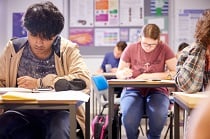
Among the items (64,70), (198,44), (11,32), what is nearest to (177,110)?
(198,44)

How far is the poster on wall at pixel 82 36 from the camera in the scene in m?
6.05

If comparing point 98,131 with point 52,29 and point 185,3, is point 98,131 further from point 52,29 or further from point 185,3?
point 185,3

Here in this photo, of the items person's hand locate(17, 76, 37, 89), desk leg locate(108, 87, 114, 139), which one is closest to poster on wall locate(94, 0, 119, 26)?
desk leg locate(108, 87, 114, 139)

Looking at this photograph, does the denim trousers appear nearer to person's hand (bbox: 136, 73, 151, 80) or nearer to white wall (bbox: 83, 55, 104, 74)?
person's hand (bbox: 136, 73, 151, 80)

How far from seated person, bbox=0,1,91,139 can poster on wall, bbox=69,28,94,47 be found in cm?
399

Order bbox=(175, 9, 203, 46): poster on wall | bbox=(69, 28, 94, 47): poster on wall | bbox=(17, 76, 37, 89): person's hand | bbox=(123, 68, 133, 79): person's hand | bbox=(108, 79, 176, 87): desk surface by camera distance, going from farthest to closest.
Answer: bbox=(69, 28, 94, 47): poster on wall, bbox=(175, 9, 203, 46): poster on wall, bbox=(123, 68, 133, 79): person's hand, bbox=(108, 79, 176, 87): desk surface, bbox=(17, 76, 37, 89): person's hand

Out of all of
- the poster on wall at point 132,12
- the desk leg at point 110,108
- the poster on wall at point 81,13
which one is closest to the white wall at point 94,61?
the poster on wall at point 81,13

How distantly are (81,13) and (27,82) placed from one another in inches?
168

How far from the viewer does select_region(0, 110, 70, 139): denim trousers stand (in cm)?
163

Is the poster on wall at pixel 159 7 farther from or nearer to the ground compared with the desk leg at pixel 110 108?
farther from the ground

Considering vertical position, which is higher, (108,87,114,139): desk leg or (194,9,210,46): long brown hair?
(194,9,210,46): long brown hair

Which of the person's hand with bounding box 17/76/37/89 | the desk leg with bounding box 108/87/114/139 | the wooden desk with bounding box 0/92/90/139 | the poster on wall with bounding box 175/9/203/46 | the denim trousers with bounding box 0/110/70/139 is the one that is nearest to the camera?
the wooden desk with bounding box 0/92/90/139

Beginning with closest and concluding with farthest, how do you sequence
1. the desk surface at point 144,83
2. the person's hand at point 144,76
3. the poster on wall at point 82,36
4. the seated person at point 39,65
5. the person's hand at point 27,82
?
the seated person at point 39,65, the person's hand at point 27,82, the desk surface at point 144,83, the person's hand at point 144,76, the poster on wall at point 82,36

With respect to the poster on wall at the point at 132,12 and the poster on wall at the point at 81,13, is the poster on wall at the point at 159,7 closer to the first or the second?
Answer: the poster on wall at the point at 132,12
